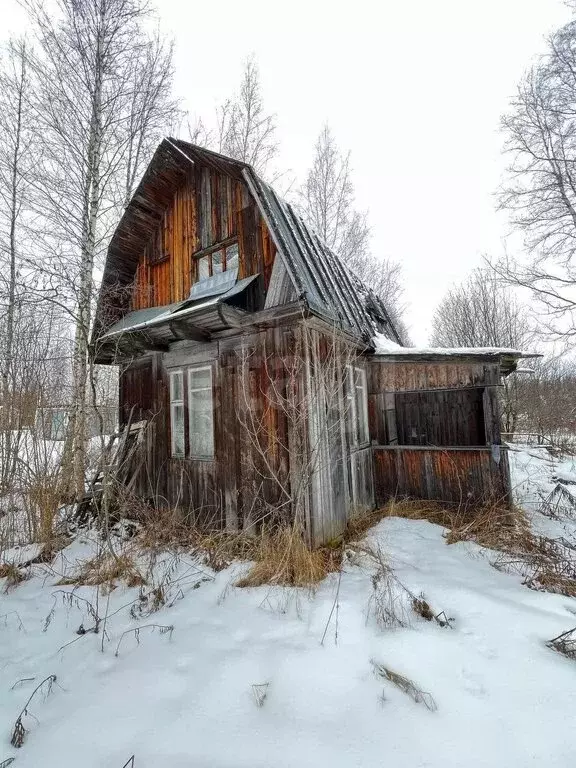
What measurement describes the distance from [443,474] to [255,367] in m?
4.42

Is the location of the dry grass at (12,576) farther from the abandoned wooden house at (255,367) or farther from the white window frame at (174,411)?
the white window frame at (174,411)

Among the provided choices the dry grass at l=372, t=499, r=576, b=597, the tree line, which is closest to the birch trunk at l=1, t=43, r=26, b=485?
the tree line

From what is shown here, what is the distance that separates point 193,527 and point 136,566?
1057 millimetres

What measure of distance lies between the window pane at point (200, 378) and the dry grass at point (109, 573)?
2.86 meters

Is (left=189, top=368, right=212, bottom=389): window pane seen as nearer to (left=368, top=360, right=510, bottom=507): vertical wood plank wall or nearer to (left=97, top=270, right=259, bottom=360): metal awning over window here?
(left=97, top=270, right=259, bottom=360): metal awning over window

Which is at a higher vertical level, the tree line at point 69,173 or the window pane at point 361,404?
the tree line at point 69,173

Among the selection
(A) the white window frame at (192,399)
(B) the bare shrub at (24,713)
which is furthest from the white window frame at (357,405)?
(B) the bare shrub at (24,713)

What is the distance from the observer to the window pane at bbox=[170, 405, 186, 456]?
6.52 metres

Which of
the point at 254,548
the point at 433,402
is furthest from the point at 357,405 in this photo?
the point at 254,548

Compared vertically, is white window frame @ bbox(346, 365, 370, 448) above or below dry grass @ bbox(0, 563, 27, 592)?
above

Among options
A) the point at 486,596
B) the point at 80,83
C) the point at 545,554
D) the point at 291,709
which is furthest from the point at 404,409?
the point at 80,83

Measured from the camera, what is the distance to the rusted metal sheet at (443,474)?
21.3ft

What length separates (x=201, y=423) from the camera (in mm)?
6301

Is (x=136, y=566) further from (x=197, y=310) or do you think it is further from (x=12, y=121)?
(x=12, y=121)
